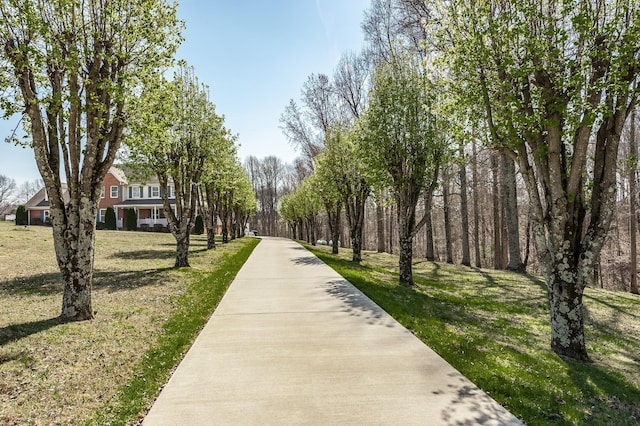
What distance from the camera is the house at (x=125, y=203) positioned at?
43500 mm

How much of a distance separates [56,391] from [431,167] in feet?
36.9

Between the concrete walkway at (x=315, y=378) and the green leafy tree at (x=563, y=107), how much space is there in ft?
9.02

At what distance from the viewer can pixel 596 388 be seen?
4.91 m

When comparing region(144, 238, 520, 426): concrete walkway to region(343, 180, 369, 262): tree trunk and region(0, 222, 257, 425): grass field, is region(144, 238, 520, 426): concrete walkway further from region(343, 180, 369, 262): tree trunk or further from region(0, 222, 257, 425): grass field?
region(343, 180, 369, 262): tree trunk

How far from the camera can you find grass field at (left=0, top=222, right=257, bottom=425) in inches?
157

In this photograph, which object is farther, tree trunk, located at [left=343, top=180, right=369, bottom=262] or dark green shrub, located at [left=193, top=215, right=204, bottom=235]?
dark green shrub, located at [left=193, top=215, right=204, bottom=235]

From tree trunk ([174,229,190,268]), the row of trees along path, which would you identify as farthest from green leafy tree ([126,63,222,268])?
the row of trees along path

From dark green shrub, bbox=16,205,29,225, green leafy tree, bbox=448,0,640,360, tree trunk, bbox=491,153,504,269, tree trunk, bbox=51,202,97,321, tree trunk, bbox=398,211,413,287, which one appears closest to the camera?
green leafy tree, bbox=448,0,640,360

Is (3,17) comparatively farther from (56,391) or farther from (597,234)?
(597,234)

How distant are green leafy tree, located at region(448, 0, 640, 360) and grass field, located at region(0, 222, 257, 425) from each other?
20.0ft

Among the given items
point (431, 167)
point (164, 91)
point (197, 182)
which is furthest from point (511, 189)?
point (164, 91)

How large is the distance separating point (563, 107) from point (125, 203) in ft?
152

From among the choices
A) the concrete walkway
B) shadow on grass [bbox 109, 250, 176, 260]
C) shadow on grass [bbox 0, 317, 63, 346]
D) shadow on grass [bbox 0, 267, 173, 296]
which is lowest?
the concrete walkway

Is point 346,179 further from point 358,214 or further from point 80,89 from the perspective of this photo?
point 80,89
